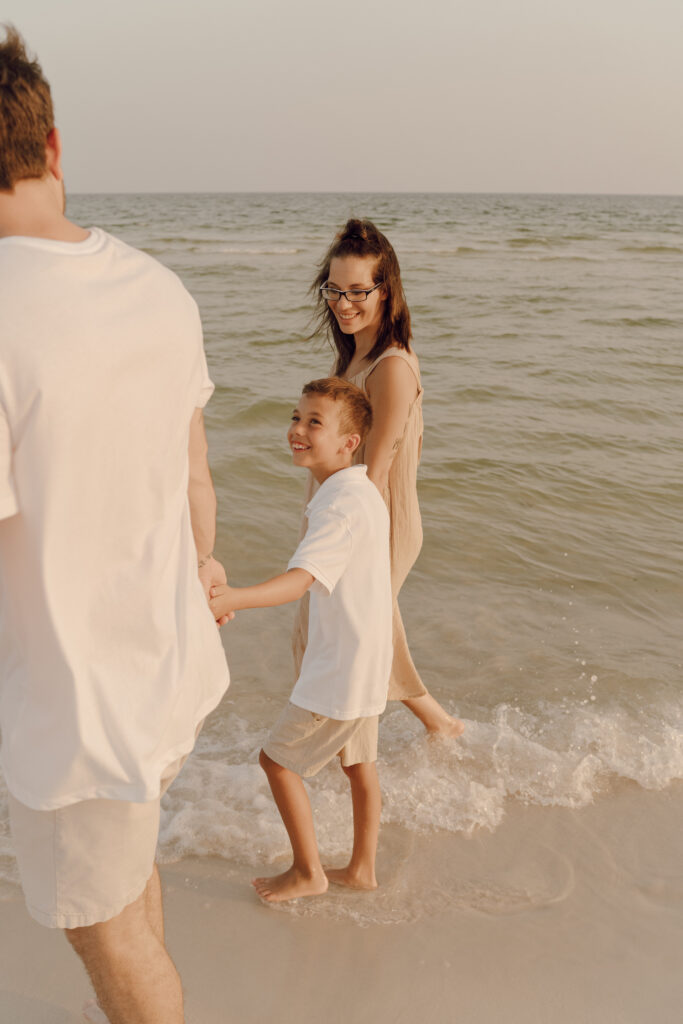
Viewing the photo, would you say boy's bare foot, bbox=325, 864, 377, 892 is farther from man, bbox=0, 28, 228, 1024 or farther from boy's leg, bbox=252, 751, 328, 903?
man, bbox=0, 28, 228, 1024

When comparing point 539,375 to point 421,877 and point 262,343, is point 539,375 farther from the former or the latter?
point 421,877

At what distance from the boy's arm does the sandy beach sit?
3.57ft

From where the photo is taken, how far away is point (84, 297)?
1.28m

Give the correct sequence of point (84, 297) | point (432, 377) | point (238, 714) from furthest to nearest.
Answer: point (432, 377) → point (238, 714) → point (84, 297)

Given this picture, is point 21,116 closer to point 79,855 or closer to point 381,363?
point 79,855

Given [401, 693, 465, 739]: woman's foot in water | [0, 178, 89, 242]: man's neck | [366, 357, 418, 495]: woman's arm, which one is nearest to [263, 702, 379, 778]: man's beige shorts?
[366, 357, 418, 495]: woman's arm

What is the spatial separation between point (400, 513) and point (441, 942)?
1305mm

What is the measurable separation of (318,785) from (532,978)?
109cm

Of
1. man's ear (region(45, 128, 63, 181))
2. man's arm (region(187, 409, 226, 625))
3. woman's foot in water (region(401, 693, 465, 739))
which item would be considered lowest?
woman's foot in water (region(401, 693, 465, 739))

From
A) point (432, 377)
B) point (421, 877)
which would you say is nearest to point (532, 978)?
point (421, 877)

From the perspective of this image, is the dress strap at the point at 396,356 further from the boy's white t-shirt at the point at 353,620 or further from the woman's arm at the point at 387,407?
the boy's white t-shirt at the point at 353,620

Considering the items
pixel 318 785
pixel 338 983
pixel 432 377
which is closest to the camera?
pixel 338 983

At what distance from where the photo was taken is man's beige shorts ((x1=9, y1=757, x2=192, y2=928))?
1.50 m

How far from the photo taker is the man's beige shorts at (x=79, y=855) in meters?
1.50
